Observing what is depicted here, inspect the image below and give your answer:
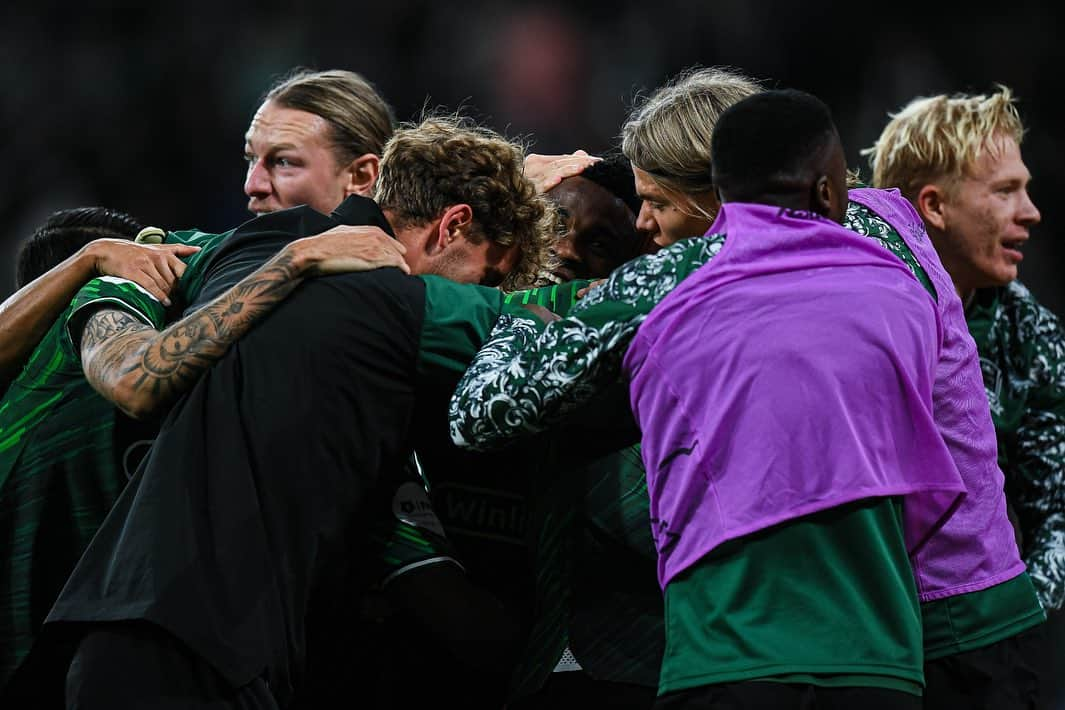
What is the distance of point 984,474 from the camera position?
198 cm

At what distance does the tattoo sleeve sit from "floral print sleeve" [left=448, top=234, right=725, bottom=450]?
1.23 feet

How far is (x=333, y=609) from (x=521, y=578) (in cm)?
38

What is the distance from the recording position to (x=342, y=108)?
10.9ft

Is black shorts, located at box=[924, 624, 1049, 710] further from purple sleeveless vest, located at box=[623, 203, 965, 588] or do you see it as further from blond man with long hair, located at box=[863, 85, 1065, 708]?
blond man with long hair, located at box=[863, 85, 1065, 708]

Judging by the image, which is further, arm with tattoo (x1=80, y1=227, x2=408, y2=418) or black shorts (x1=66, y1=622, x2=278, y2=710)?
arm with tattoo (x1=80, y1=227, x2=408, y2=418)

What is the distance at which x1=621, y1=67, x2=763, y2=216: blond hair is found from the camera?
92.2 inches

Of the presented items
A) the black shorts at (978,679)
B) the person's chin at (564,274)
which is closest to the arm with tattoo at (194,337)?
the person's chin at (564,274)

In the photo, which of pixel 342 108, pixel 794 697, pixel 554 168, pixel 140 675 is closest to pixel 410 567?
pixel 140 675

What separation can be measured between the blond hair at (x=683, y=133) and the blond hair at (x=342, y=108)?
43.1 inches

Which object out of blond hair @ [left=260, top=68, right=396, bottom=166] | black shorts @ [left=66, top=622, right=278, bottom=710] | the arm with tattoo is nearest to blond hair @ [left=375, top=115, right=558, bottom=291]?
the arm with tattoo

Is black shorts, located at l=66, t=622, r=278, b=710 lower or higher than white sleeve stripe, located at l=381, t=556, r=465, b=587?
higher

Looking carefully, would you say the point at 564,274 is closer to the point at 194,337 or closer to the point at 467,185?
the point at 467,185

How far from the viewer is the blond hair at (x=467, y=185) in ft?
7.90

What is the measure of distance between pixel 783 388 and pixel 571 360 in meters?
0.32
